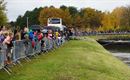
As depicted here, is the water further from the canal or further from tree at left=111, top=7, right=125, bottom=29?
tree at left=111, top=7, right=125, bottom=29

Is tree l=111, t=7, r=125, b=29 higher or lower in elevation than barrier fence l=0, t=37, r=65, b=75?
lower

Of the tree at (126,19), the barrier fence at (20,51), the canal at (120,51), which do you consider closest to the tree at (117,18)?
the tree at (126,19)

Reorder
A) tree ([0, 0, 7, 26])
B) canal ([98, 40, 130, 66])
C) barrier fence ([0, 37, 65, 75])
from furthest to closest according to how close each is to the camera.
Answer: tree ([0, 0, 7, 26])
canal ([98, 40, 130, 66])
barrier fence ([0, 37, 65, 75])

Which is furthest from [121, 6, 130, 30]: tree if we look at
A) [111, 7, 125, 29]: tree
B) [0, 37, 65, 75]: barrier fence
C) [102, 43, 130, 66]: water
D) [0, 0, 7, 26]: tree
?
[0, 37, 65, 75]: barrier fence

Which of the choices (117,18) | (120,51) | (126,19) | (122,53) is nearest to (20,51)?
(122,53)

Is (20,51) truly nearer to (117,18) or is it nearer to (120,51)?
(120,51)

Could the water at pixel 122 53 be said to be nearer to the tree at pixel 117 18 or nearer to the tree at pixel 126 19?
the tree at pixel 126 19

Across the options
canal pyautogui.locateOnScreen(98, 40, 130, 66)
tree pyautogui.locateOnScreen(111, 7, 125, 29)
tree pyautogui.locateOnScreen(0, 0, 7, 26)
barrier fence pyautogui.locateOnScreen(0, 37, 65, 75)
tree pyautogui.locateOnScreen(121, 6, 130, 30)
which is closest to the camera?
barrier fence pyautogui.locateOnScreen(0, 37, 65, 75)

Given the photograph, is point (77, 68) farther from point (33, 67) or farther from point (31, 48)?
point (31, 48)

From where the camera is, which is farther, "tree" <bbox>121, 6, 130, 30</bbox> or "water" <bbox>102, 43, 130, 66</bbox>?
"tree" <bbox>121, 6, 130, 30</bbox>

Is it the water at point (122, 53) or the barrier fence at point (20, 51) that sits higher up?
the barrier fence at point (20, 51)

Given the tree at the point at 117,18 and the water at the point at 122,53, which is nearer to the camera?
the water at the point at 122,53

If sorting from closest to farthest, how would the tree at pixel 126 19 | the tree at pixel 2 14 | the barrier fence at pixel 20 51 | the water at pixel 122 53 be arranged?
the barrier fence at pixel 20 51 → the water at pixel 122 53 → the tree at pixel 2 14 → the tree at pixel 126 19

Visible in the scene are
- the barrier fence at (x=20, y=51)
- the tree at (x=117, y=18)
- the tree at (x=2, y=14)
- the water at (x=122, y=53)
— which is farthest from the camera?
the tree at (x=117, y=18)
